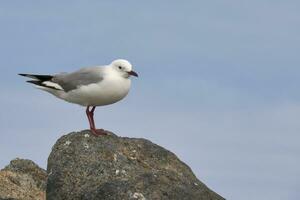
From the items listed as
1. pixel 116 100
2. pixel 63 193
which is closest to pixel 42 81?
pixel 116 100

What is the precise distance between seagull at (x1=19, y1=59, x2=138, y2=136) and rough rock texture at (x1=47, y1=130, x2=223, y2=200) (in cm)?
64

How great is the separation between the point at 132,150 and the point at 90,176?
1280 mm

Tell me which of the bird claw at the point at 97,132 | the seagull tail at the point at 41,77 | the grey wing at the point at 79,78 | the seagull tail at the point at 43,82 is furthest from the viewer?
the seagull tail at the point at 41,77

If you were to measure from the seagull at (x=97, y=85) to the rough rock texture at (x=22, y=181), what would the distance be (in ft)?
10.4

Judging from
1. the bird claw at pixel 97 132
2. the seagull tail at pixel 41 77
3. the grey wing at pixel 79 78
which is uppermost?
the seagull tail at pixel 41 77

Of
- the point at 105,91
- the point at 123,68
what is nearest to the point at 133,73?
the point at 123,68

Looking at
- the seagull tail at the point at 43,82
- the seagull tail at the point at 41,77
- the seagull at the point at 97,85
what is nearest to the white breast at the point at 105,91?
the seagull at the point at 97,85

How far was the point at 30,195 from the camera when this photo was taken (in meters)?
20.5

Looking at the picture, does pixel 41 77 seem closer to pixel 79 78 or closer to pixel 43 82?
pixel 43 82

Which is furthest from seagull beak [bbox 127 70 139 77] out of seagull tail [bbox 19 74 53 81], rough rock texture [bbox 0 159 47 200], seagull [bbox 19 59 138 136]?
rough rock texture [bbox 0 159 47 200]

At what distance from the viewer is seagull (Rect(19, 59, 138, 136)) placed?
57.5 ft

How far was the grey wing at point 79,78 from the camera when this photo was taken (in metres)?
17.7

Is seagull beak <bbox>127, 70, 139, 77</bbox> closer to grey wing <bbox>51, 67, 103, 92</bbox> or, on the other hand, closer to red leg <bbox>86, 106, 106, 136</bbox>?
grey wing <bbox>51, 67, 103, 92</bbox>

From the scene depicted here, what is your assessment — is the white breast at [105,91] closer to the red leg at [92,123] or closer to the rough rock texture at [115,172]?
the red leg at [92,123]
